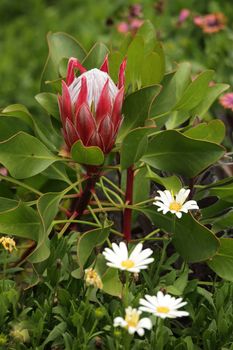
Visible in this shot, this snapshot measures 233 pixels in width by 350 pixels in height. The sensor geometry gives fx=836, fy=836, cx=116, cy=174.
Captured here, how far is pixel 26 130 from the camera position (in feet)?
7.92

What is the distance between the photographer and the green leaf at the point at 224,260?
2.18 metres

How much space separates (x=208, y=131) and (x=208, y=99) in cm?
35

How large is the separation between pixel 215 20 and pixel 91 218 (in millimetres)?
2193

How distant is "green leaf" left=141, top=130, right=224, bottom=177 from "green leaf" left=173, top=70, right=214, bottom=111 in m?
0.27

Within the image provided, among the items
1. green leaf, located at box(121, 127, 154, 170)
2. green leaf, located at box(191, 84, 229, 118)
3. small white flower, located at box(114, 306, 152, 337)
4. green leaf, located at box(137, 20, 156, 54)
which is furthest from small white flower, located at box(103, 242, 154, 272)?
green leaf, located at box(137, 20, 156, 54)

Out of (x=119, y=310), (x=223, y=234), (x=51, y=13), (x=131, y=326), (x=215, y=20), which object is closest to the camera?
(x=131, y=326)

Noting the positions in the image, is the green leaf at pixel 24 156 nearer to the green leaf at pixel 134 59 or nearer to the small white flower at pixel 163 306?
the green leaf at pixel 134 59

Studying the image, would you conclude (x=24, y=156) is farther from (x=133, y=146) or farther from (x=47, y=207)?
(x=133, y=146)

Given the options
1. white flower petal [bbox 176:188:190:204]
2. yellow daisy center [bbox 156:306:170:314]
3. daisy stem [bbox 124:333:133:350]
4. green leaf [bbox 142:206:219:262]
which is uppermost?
white flower petal [bbox 176:188:190:204]

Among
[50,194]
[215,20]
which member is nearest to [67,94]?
[50,194]

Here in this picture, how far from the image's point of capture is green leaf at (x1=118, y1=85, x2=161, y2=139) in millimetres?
2268

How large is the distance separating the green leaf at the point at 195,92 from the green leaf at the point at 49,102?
1.18 ft

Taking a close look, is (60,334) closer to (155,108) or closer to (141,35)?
(155,108)

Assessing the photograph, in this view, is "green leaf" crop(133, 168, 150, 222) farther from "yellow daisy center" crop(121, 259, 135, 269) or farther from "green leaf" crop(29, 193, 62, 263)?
"yellow daisy center" crop(121, 259, 135, 269)
